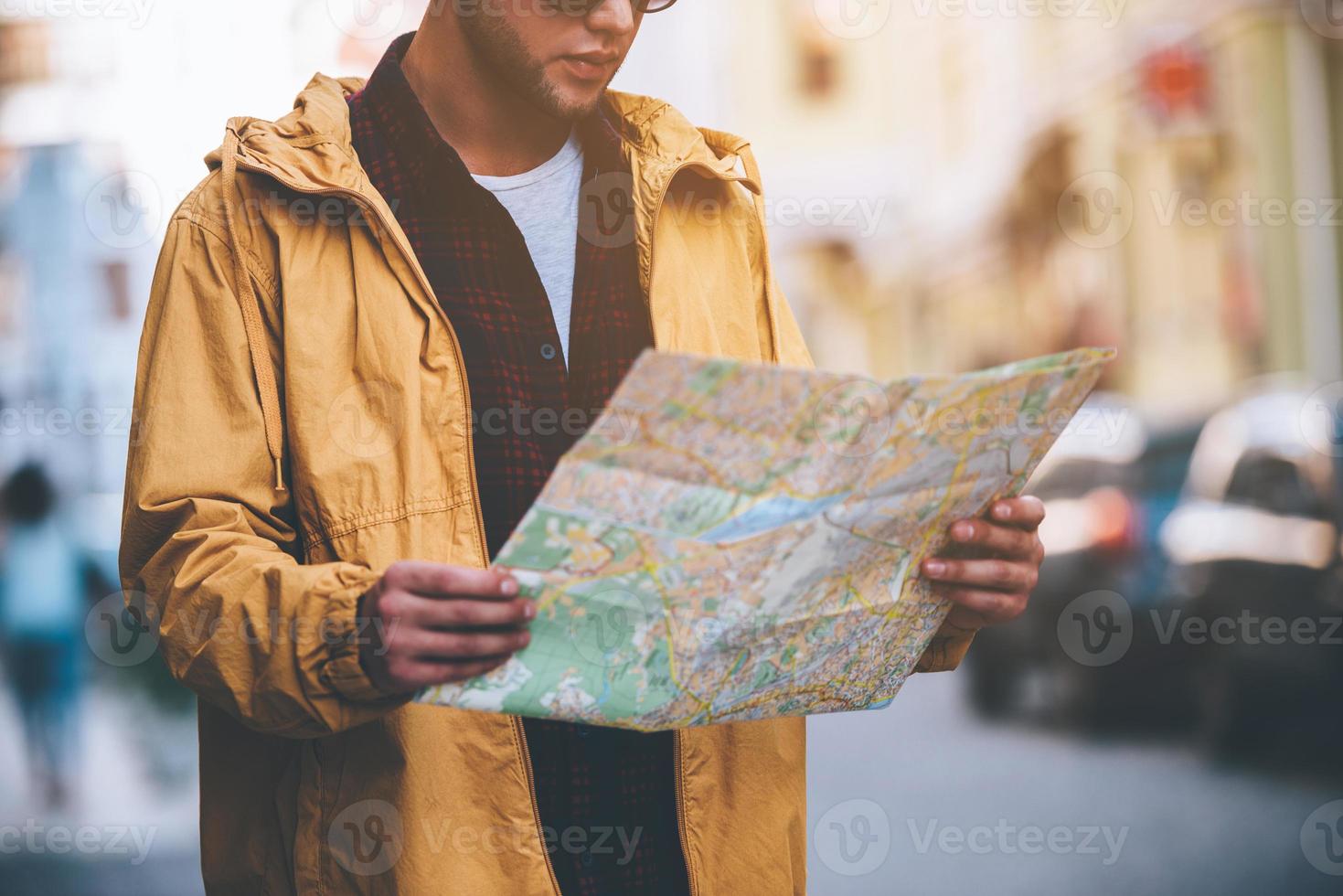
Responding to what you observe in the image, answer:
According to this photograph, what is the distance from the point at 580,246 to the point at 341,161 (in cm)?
38

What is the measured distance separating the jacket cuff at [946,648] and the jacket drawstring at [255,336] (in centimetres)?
92

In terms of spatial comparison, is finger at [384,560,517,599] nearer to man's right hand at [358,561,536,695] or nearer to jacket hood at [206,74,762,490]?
man's right hand at [358,561,536,695]

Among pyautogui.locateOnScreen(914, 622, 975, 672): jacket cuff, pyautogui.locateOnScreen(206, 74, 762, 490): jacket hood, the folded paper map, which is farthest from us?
pyautogui.locateOnScreen(914, 622, 975, 672): jacket cuff

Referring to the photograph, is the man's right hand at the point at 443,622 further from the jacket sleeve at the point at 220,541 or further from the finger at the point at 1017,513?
the finger at the point at 1017,513

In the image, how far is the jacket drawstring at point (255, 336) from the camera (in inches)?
79.5

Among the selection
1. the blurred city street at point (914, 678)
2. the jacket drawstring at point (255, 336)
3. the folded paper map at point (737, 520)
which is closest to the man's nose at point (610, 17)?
the jacket drawstring at point (255, 336)

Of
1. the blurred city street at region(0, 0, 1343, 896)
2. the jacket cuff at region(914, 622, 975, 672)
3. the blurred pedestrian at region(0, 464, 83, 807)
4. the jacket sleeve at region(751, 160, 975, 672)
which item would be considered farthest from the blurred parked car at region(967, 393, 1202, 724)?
the jacket cuff at region(914, 622, 975, 672)

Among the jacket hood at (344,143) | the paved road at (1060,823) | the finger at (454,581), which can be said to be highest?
the jacket hood at (344,143)

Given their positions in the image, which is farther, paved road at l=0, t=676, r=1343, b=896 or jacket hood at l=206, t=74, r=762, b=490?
paved road at l=0, t=676, r=1343, b=896

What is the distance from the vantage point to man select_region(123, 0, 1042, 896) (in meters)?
1.85

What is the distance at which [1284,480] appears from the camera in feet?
26.9

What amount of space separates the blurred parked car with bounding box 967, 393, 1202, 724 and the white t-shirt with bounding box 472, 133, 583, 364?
724 cm

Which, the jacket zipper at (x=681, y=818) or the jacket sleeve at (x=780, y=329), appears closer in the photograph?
the jacket zipper at (x=681, y=818)

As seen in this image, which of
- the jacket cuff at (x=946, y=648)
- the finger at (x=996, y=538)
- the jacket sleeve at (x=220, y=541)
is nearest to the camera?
the jacket sleeve at (x=220, y=541)
